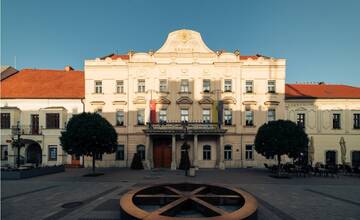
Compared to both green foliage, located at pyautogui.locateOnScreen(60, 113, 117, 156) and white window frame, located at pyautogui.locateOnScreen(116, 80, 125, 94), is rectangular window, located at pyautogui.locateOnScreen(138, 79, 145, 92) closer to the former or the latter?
white window frame, located at pyautogui.locateOnScreen(116, 80, 125, 94)

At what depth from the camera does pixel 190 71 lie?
1163 inches

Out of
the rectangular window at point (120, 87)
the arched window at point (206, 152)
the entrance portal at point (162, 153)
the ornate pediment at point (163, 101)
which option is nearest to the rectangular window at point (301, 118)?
the arched window at point (206, 152)

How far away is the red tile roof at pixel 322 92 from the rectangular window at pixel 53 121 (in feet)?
97.9

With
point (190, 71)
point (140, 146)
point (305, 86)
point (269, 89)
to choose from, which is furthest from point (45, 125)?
point (305, 86)

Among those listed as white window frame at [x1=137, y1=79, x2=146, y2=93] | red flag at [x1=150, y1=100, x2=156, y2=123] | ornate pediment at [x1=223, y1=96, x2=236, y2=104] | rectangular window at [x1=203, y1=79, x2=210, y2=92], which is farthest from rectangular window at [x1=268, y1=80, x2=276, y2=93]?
white window frame at [x1=137, y1=79, x2=146, y2=93]

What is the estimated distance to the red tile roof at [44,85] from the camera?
98.8ft

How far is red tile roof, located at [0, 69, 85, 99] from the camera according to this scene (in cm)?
3012

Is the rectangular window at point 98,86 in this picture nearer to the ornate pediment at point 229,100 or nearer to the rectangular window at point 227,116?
the ornate pediment at point 229,100

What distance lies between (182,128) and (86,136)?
1088cm

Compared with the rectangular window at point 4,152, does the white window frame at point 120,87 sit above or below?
above

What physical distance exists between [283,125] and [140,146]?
55.5 feet

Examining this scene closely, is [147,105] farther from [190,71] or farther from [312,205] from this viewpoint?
[312,205]

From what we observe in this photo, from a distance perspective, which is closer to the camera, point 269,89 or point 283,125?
point 283,125

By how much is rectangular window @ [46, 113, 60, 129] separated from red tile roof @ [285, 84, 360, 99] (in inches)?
1175
